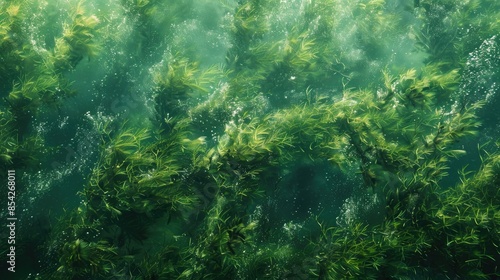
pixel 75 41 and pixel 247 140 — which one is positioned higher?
pixel 75 41

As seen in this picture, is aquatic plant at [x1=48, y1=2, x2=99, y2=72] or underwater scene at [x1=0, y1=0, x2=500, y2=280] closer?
underwater scene at [x1=0, y1=0, x2=500, y2=280]

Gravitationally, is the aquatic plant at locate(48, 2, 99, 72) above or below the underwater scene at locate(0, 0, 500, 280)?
above

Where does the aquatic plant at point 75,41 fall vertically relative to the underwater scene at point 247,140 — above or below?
above

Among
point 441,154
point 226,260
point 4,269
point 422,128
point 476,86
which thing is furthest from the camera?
point 476,86

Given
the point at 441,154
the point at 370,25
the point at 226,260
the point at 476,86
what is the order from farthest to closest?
the point at 370,25
the point at 476,86
the point at 441,154
the point at 226,260

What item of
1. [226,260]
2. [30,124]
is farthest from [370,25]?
[30,124]

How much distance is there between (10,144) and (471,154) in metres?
6.11

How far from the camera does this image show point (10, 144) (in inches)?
161

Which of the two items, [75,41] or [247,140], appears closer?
[247,140]

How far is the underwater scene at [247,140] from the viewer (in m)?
3.79

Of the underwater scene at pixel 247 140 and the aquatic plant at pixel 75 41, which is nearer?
the underwater scene at pixel 247 140

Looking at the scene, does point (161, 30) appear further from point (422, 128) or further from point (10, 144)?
point (422, 128)

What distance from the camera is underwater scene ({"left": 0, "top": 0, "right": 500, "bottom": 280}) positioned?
3.79 metres

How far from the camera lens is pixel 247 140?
4.03 meters
